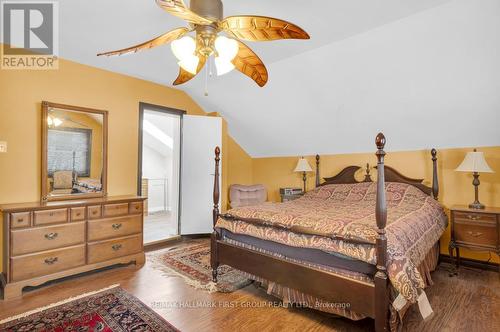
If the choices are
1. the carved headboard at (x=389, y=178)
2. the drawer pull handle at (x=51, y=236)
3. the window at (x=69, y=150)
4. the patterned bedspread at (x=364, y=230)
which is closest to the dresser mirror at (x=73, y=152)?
the window at (x=69, y=150)

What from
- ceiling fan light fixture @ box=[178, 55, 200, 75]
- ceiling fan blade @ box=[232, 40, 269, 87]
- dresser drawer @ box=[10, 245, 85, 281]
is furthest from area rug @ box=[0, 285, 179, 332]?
ceiling fan blade @ box=[232, 40, 269, 87]

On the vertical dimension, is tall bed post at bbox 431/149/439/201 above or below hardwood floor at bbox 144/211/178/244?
above

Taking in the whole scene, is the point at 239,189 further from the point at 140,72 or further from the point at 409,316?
the point at 409,316

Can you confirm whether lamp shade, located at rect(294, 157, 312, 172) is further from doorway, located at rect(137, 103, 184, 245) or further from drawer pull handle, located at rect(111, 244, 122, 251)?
drawer pull handle, located at rect(111, 244, 122, 251)

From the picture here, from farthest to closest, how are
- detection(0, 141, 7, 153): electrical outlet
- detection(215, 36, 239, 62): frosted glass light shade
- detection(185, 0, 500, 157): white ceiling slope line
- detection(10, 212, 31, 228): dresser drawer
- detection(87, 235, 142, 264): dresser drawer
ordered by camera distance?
detection(87, 235, 142, 264): dresser drawer
detection(0, 141, 7, 153): electrical outlet
detection(10, 212, 31, 228): dresser drawer
detection(185, 0, 500, 157): white ceiling slope line
detection(215, 36, 239, 62): frosted glass light shade

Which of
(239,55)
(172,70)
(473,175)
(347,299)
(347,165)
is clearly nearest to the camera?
(347,299)

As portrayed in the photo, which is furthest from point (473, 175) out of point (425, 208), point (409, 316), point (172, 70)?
point (172, 70)

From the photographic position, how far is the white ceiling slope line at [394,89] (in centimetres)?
240

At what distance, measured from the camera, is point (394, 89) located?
3.06 metres

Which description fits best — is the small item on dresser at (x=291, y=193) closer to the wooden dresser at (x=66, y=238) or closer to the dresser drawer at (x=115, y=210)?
the wooden dresser at (x=66, y=238)

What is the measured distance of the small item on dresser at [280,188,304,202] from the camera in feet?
14.9

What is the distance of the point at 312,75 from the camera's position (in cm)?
331

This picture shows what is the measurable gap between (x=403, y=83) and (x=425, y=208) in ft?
4.51

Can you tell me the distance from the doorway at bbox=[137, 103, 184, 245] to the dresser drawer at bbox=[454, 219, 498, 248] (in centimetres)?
390
